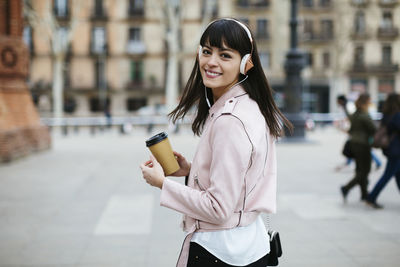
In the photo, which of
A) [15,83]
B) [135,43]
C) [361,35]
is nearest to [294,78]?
[15,83]

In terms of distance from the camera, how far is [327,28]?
1861 inches

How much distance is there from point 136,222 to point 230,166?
445cm

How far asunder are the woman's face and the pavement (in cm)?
286

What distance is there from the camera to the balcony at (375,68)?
152 feet

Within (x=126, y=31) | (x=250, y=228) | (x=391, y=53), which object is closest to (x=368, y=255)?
(x=250, y=228)

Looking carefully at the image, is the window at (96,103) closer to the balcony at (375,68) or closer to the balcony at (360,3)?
the balcony at (375,68)

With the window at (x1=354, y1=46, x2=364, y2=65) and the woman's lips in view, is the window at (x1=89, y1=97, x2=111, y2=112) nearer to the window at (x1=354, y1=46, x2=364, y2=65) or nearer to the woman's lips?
the window at (x1=354, y1=46, x2=364, y2=65)

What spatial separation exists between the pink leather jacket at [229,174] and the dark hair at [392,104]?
16.6 ft

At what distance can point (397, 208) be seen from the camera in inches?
261

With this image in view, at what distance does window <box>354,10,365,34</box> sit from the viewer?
47.1 metres

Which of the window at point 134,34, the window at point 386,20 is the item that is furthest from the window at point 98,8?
the window at point 386,20

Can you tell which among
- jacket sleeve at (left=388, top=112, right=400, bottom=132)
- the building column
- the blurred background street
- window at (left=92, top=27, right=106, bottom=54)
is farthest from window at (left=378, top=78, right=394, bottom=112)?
jacket sleeve at (left=388, top=112, right=400, bottom=132)

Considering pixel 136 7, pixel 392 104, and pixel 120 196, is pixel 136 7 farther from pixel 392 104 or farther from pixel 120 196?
pixel 392 104

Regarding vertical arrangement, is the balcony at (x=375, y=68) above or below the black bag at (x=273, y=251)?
above
